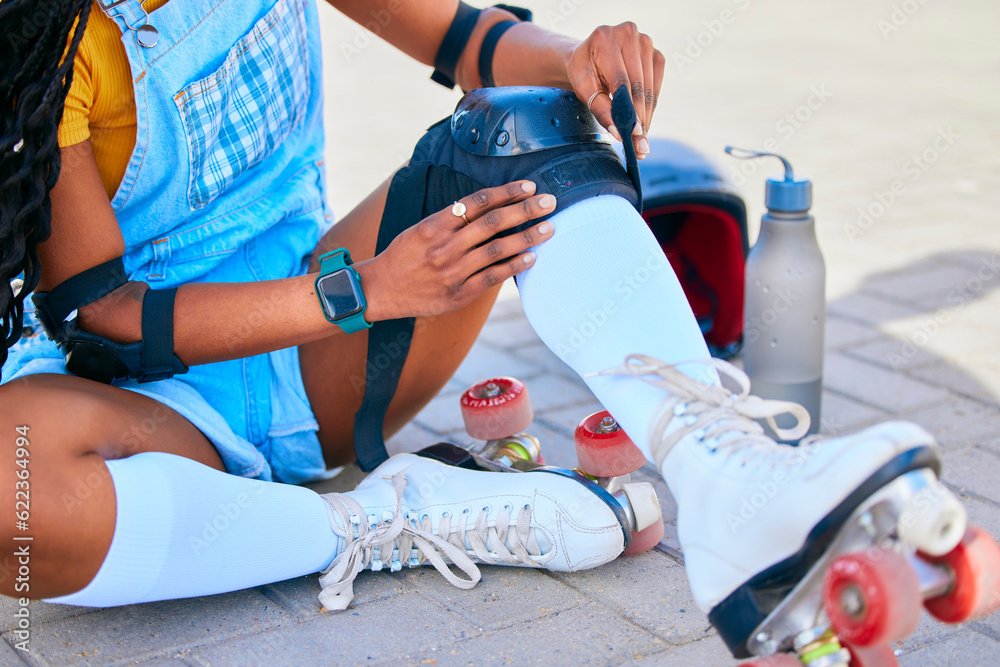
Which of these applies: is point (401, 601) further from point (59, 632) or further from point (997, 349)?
point (997, 349)

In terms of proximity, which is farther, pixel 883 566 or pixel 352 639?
pixel 352 639

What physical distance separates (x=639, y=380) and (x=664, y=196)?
105 cm

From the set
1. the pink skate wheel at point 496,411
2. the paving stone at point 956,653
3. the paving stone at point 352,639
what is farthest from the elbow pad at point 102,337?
the paving stone at point 956,653

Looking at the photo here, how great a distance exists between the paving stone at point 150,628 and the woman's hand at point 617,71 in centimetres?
88

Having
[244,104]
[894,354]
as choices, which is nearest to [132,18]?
[244,104]

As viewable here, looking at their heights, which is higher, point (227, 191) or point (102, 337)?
point (227, 191)

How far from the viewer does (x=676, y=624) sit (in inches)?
49.8

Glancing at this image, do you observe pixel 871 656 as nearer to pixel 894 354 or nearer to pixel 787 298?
pixel 787 298

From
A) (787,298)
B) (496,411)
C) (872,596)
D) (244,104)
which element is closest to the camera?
(872,596)

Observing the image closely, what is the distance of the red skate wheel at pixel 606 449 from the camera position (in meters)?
1.41

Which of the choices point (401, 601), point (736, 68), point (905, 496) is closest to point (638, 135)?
point (905, 496)

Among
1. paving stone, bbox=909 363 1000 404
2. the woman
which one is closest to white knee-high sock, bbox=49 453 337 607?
the woman

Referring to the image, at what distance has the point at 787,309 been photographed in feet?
6.14

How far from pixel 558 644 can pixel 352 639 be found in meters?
0.28
